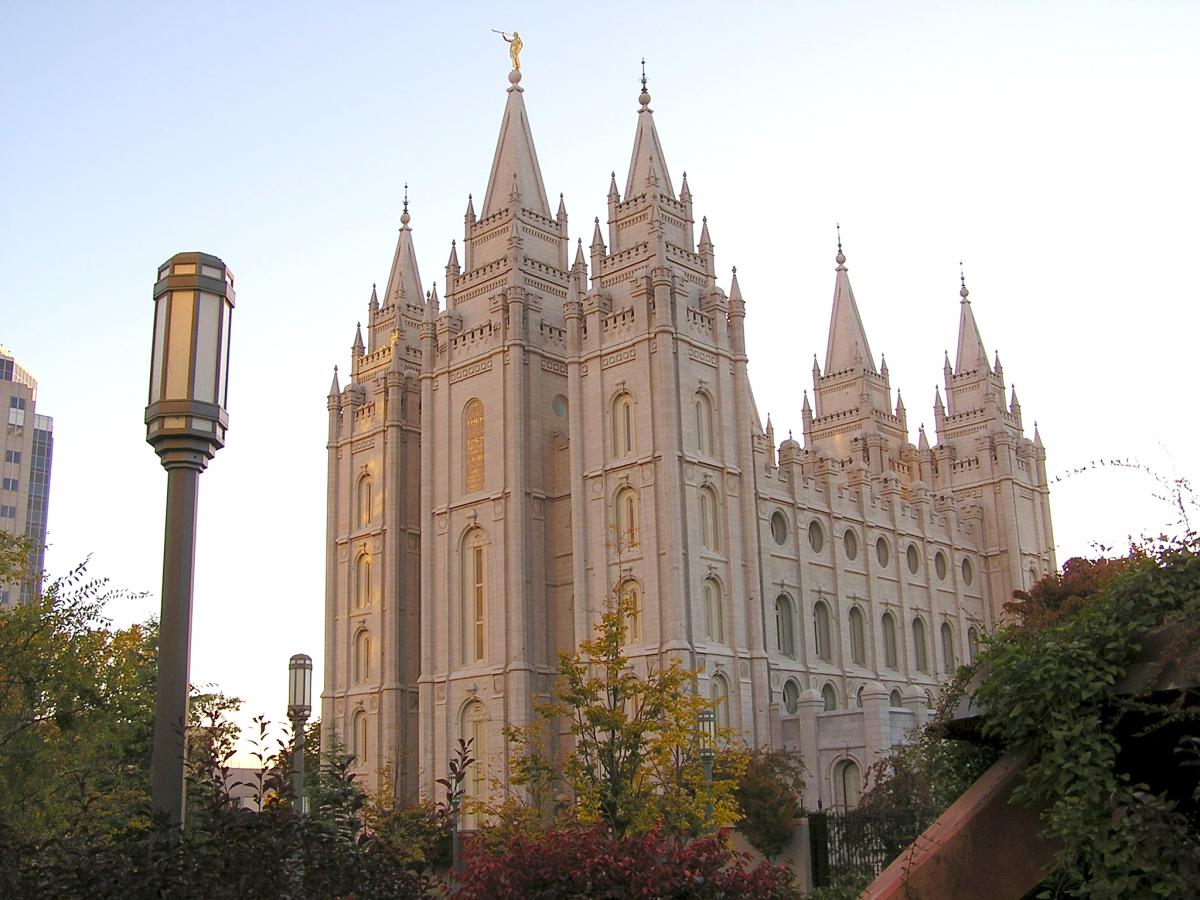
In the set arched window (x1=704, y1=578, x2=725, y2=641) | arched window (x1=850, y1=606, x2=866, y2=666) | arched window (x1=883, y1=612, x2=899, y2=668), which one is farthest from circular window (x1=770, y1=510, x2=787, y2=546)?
arched window (x1=883, y1=612, x2=899, y2=668)

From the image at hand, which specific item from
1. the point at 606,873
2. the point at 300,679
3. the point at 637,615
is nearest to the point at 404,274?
the point at 637,615

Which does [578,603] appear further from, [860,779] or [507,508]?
[860,779]

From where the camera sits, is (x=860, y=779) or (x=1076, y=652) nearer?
(x=1076, y=652)

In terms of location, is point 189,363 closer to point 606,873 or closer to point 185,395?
point 185,395

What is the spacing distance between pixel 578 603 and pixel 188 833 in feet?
111

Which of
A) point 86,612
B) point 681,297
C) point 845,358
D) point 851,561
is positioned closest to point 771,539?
point 851,561

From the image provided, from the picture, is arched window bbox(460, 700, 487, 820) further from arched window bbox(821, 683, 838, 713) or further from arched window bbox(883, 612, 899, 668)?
arched window bbox(883, 612, 899, 668)

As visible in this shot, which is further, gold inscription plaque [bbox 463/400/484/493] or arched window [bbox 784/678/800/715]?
gold inscription plaque [bbox 463/400/484/493]

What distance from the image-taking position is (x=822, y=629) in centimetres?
4681

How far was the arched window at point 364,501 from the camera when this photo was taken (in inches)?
1999

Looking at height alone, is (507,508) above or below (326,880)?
above

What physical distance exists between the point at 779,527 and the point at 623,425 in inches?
294

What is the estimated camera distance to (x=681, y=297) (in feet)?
139

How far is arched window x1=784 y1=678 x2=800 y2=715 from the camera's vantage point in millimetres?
42656
